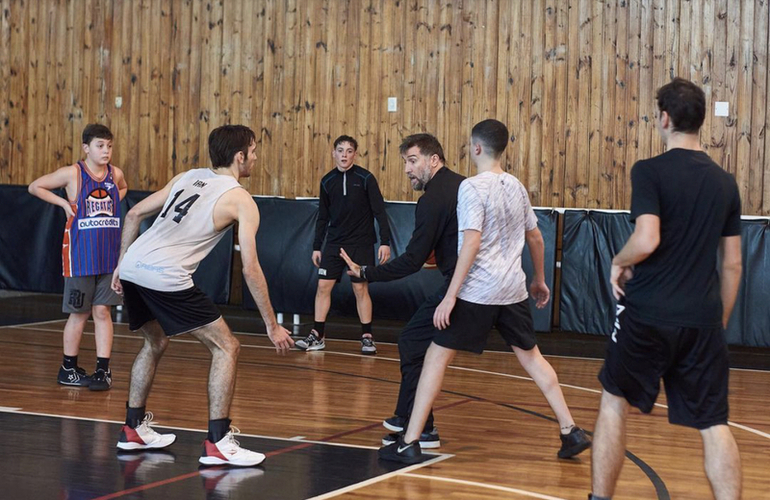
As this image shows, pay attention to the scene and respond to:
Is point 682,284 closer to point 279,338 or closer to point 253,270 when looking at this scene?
point 279,338

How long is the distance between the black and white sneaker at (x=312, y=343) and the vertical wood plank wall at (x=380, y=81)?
2938 millimetres

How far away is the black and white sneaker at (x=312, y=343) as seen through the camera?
960cm

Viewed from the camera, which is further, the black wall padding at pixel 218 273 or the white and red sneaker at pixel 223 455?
the black wall padding at pixel 218 273

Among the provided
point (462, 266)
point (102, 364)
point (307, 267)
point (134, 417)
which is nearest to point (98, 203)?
point (102, 364)

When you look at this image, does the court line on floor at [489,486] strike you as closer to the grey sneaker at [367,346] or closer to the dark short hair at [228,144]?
the dark short hair at [228,144]

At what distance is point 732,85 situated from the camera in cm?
1111

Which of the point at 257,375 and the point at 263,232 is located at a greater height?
the point at 263,232

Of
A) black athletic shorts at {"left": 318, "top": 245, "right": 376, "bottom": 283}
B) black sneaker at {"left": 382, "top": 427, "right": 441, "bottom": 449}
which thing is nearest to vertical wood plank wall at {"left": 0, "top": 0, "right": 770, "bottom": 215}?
black athletic shorts at {"left": 318, "top": 245, "right": 376, "bottom": 283}

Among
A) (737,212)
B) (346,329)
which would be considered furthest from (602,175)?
(737,212)

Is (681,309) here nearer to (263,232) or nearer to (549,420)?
(549,420)

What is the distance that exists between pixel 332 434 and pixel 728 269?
2.82 metres

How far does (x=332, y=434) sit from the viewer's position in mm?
6117

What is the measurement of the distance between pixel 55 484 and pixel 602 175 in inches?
313

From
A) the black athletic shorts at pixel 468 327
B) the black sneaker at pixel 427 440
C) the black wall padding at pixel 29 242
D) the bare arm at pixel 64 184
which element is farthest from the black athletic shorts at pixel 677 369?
the black wall padding at pixel 29 242
